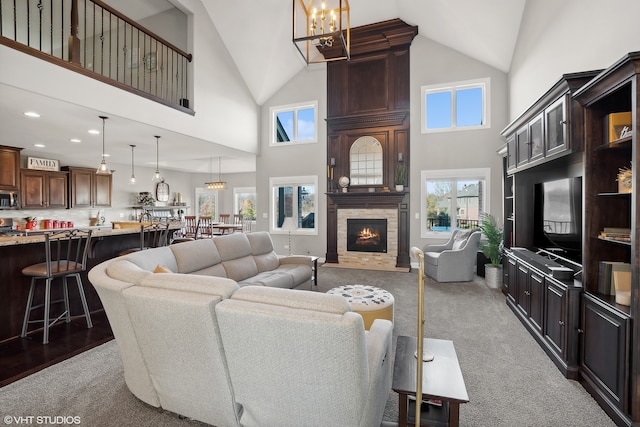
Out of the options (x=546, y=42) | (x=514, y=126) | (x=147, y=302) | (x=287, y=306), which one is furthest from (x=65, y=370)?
(x=546, y=42)

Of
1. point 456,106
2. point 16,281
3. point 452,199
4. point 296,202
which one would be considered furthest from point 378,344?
point 296,202

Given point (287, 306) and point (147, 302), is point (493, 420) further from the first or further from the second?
point (147, 302)

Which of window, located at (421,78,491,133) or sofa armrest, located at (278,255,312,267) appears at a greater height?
window, located at (421,78,491,133)

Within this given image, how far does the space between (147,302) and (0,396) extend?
5.41 ft

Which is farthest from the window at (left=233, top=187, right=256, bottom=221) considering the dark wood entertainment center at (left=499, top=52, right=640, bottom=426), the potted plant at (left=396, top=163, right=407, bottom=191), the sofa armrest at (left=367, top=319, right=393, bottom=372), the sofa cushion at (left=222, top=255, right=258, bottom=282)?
the sofa armrest at (left=367, top=319, right=393, bottom=372)

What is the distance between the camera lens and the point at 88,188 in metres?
8.33

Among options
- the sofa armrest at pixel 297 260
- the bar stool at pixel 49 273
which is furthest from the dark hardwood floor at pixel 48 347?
the sofa armrest at pixel 297 260

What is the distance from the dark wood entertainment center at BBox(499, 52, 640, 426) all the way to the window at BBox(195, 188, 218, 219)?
1086 centimetres

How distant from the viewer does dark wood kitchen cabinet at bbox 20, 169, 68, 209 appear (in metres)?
6.96

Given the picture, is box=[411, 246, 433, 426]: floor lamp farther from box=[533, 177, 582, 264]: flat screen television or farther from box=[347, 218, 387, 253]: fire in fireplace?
box=[347, 218, 387, 253]: fire in fireplace

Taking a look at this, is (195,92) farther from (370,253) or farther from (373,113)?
(370,253)

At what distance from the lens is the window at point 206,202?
1217 centimetres

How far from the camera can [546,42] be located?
4066 millimetres

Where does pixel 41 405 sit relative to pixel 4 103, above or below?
below
